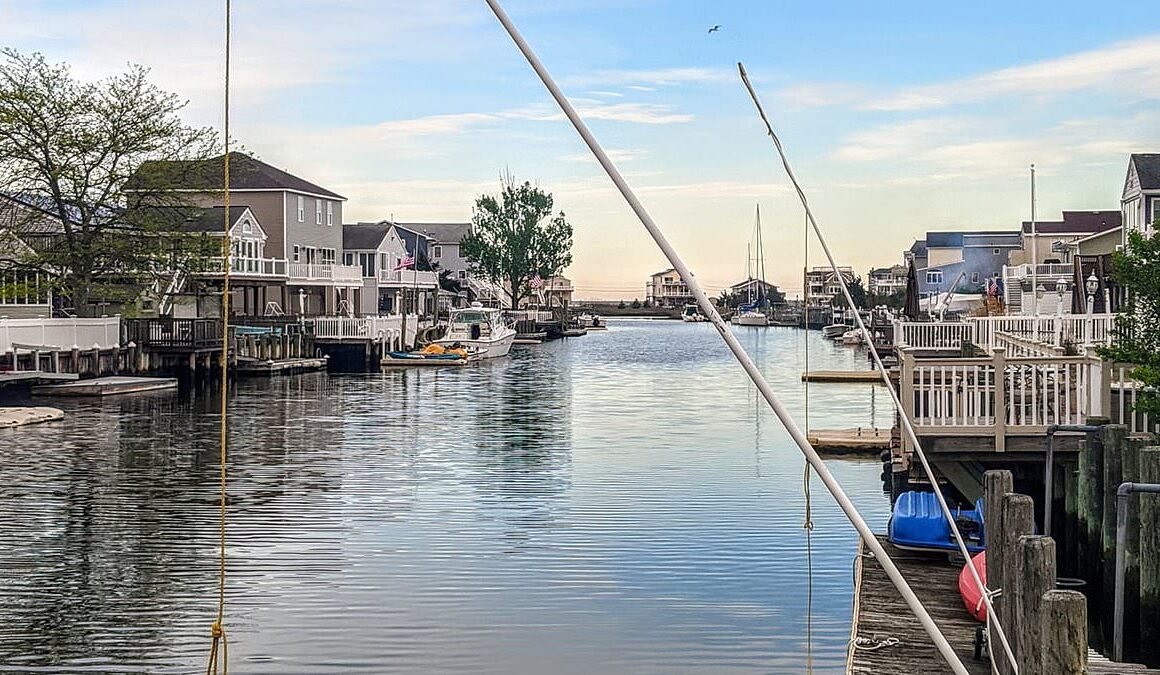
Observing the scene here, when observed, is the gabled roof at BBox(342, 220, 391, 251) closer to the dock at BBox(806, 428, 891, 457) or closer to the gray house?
the gray house

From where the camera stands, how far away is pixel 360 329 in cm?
7175

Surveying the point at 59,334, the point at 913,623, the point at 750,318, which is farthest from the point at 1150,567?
the point at 750,318

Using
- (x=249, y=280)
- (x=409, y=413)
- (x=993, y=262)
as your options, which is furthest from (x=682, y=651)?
(x=993, y=262)

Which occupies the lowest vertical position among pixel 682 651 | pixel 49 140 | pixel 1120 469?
pixel 682 651

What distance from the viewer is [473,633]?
15.5 metres

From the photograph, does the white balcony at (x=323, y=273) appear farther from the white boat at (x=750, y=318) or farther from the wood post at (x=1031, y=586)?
the white boat at (x=750, y=318)

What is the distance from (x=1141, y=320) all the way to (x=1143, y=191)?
33.5 metres

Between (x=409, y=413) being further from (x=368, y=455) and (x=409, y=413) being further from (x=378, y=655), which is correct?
(x=378, y=655)

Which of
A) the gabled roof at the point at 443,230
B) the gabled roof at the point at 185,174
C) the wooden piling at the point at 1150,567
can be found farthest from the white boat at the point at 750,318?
the wooden piling at the point at 1150,567

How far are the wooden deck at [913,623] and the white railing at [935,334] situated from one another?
2935 cm

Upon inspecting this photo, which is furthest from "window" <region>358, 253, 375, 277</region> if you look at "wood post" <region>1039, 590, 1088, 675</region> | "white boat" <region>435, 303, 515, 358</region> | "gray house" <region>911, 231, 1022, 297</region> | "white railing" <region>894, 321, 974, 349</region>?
"wood post" <region>1039, 590, 1088, 675</region>

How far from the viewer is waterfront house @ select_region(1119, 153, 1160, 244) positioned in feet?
165

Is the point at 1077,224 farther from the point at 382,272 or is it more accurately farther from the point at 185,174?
the point at 185,174

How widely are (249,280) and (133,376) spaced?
50.0 ft
